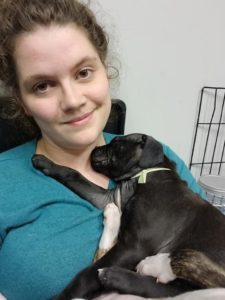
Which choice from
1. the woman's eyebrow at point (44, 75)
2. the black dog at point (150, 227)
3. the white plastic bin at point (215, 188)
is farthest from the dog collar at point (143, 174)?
the white plastic bin at point (215, 188)

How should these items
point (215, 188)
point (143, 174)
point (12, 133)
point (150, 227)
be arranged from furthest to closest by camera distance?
point (215, 188) → point (12, 133) → point (143, 174) → point (150, 227)

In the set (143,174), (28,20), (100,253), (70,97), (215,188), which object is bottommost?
(215,188)

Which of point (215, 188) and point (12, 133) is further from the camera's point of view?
point (215, 188)

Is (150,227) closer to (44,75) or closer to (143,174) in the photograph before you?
(143,174)

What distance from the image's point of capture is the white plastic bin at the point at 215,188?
5.77ft

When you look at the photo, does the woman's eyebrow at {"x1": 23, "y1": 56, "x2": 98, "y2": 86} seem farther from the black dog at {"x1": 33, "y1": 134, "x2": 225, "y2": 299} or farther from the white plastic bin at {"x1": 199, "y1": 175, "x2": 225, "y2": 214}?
the white plastic bin at {"x1": 199, "y1": 175, "x2": 225, "y2": 214}

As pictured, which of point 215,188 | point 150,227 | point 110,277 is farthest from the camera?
point 215,188

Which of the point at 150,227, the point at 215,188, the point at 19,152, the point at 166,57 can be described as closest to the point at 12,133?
the point at 19,152

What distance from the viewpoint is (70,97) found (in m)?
0.95

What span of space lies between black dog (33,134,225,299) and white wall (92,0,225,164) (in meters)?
0.46

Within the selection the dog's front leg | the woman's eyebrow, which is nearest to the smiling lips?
the woman's eyebrow

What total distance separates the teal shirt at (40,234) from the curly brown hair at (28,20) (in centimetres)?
26

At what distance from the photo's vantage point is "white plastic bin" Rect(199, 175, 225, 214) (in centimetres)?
176

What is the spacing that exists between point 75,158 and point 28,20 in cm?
40
